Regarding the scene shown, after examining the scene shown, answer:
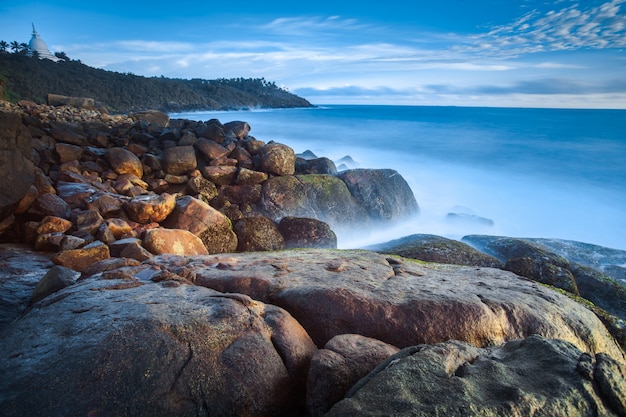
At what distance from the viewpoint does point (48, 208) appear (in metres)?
6.12

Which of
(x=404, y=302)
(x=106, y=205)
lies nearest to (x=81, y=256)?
(x=106, y=205)

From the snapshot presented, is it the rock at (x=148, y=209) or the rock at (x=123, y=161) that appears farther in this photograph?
the rock at (x=123, y=161)

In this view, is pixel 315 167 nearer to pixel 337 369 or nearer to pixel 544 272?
pixel 544 272

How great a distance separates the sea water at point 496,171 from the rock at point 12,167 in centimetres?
846

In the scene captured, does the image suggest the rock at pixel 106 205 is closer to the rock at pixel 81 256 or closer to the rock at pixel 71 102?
the rock at pixel 81 256

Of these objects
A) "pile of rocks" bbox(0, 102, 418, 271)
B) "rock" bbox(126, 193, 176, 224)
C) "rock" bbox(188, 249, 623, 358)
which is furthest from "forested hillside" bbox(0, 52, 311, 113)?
"rock" bbox(188, 249, 623, 358)

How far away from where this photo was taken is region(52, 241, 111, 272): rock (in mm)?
4848

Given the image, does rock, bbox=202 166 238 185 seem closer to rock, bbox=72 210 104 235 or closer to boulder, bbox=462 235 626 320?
rock, bbox=72 210 104 235

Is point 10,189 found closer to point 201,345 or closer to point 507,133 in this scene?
point 201,345

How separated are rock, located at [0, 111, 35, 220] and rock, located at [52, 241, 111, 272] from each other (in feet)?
4.72

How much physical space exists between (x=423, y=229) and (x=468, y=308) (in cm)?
1169

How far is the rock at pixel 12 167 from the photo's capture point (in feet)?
18.0

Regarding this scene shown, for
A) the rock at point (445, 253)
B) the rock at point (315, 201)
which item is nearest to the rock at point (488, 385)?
the rock at point (445, 253)

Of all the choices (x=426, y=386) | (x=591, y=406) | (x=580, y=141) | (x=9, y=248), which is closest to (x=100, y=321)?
(x=426, y=386)
